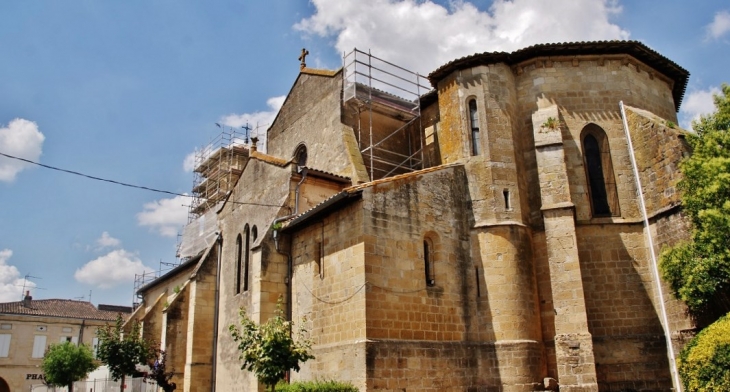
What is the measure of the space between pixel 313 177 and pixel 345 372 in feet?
22.1

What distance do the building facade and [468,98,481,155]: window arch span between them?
32288 mm

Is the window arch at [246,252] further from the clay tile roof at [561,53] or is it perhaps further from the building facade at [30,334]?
the building facade at [30,334]

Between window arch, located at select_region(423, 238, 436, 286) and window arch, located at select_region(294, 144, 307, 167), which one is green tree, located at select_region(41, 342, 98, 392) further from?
window arch, located at select_region(423, 238, 436, 286)

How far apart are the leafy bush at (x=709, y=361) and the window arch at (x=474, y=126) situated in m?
7.05

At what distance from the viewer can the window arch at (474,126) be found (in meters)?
16.0

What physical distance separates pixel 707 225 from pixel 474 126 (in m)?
6.39

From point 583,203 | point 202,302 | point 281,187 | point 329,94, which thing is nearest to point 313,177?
point 281,187

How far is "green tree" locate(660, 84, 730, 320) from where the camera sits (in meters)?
12.5

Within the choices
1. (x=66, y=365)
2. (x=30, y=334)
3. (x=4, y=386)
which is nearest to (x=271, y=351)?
(x=66, y=365)

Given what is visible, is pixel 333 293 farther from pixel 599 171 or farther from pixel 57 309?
pixel 57 309

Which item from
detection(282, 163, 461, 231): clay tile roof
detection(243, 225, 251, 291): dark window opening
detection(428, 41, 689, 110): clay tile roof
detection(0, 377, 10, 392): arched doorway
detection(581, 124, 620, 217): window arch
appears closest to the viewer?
detection(282, 163, 461, 231): clay tile roof

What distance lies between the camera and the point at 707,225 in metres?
12.6

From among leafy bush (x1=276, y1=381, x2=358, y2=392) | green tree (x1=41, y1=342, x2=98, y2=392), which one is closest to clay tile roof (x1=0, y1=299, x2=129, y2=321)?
green tree (x1=41, y1=342, x2=98, y2=392)

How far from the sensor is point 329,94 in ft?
66.1
